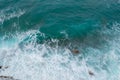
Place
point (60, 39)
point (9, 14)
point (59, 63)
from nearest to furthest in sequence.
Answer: point (59, 63) < point (60, 39) < point (9, 14)

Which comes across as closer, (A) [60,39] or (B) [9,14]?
(A) [60,39]

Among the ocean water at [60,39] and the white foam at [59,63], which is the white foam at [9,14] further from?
the white foam at [59,63]

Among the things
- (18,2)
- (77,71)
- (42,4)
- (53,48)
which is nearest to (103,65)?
(77,71)

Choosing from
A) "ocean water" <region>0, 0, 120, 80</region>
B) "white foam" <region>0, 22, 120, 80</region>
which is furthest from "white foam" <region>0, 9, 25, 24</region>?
"white foam" <region>0, 22, 120, 80</region>

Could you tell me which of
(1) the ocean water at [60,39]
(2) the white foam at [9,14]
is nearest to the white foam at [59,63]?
(1) the ocean water at [60,39]

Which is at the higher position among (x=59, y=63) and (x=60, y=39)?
(x=60, y=39)

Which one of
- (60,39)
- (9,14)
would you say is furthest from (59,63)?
(9,14)

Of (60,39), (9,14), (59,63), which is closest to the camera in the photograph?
(59,63)

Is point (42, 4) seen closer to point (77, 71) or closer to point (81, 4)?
point (81, 4)

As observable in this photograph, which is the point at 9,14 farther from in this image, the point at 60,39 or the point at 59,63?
the point at 59,63

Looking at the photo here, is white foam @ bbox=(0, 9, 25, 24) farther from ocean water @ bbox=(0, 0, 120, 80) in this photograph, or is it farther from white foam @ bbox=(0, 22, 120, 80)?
white foam @ bbox=(0, 22, 120, 80)
